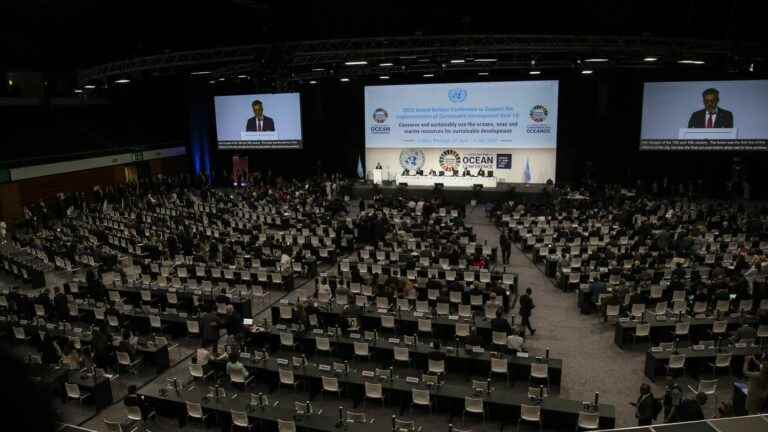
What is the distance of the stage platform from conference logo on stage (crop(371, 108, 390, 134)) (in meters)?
4.53

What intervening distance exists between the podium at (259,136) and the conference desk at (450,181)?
36.1 feet

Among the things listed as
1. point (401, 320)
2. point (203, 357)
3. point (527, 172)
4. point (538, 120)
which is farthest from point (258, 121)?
point (203, 357)

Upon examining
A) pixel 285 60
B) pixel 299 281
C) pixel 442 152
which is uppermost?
pixel 285 60

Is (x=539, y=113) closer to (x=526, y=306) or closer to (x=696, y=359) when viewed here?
(x=526, y=306)

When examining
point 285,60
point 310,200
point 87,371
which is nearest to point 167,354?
point 87,371

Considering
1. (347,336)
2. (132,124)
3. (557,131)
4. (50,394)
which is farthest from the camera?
(132,124)

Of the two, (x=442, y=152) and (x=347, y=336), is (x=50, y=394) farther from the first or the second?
(x=442, y=152)

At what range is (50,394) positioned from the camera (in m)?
1.29

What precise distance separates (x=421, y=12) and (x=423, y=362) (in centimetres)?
1135

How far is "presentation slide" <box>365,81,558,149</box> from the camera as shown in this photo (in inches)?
1346

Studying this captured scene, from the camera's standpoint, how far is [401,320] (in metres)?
14.6

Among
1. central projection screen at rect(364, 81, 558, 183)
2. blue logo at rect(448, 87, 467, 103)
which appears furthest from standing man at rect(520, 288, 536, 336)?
blue logo at rect(448, 87, 467, 103)

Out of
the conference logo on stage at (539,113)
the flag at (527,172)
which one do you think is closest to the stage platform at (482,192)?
the flag at (527,172)

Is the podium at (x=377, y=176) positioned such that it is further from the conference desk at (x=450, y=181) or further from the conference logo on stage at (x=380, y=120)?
the conference logo on stage at (x=380, y=120)
